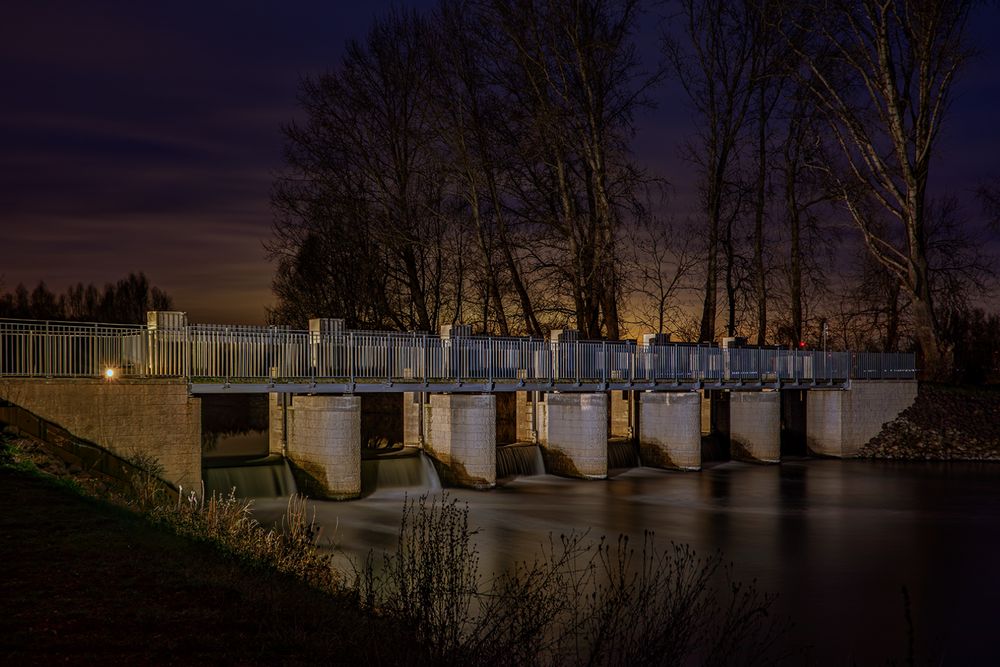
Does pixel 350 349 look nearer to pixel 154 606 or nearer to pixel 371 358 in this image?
pixel 371 358

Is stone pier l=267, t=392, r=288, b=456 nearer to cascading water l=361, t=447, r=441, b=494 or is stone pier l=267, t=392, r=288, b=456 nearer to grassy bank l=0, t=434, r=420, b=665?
cascading water l=361, t=447, r=441, b=494

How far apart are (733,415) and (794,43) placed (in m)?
19.2

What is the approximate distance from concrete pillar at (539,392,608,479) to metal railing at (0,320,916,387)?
88 cm

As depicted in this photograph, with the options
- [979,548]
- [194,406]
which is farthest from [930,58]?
[194,406]

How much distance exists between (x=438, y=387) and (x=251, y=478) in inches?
237

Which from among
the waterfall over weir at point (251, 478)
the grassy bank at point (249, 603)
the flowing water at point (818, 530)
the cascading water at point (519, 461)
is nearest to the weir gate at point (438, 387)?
the cascading water at point (519, 461)

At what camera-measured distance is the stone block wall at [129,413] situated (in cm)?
2005

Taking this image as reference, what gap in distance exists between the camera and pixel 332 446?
85.9 ft

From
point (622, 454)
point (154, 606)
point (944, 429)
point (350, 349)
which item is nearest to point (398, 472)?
point (350, 349)

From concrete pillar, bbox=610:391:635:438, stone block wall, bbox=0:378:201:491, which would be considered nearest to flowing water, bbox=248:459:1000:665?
stone block wall, bbox=0:378:201:491

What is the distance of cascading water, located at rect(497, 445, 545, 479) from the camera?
107ft

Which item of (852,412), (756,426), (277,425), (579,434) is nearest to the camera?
(277,425)

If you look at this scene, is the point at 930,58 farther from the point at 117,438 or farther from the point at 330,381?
the point at 117,438

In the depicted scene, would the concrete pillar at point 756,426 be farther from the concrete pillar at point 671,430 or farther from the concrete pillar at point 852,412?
the concrete pillar at point 671,430
